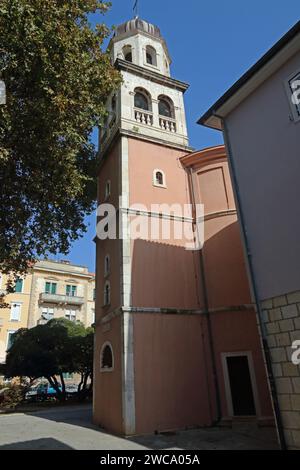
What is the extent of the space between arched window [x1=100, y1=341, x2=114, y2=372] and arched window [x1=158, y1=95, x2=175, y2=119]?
11.8 meters

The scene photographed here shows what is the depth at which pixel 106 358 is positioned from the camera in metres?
12.8

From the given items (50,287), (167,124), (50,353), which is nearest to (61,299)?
(50,287)

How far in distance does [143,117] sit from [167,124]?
53.8 inches

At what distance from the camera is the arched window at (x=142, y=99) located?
16.6 meters

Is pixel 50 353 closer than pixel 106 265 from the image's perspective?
No

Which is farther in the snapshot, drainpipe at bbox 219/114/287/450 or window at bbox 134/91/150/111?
window at bbox 134/91/150/111

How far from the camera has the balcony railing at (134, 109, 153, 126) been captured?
1560 cm

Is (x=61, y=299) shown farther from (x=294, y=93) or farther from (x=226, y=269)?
(x=294, y=93)

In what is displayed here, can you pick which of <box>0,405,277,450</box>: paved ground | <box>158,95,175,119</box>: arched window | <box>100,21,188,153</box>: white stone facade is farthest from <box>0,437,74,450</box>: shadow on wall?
<box>158,95,175,119</box>: arched window

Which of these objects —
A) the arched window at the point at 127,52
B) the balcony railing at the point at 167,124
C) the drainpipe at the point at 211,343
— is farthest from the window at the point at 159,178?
the arched window at the point at 127,52

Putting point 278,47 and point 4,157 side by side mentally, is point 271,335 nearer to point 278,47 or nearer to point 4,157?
point 278,47

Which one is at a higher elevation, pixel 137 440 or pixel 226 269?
pixel 226 269

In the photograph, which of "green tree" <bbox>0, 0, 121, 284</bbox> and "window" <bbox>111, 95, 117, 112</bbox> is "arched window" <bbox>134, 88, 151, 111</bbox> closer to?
"window" <bbox>111, 95, 117, 112</bbox>

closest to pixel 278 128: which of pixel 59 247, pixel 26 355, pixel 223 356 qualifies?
pixel 223 356
